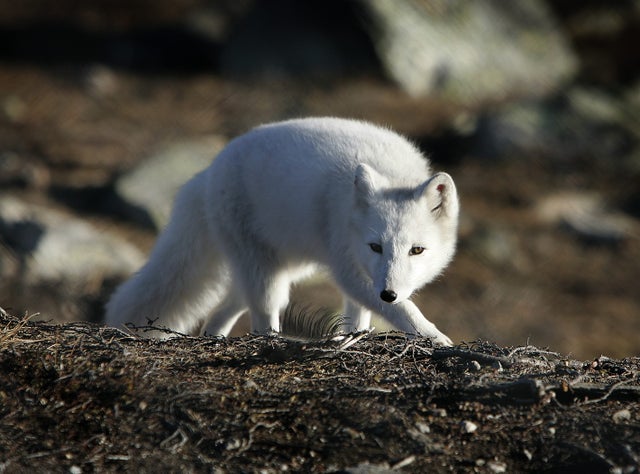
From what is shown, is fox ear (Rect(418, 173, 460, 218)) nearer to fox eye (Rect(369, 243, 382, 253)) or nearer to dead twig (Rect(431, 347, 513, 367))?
fox eye (Rect(369, 243, 382, 253))

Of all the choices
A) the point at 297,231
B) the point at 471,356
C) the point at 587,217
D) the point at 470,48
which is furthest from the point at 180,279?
the point at 470,48

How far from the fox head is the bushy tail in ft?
4.54

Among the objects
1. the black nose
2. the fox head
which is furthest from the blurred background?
the black nose

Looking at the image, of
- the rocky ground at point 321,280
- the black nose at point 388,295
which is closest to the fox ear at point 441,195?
the black nose at point 388,295

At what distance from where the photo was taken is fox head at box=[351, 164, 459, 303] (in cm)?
471

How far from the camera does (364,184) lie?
488 centimetres

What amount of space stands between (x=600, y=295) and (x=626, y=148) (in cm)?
383

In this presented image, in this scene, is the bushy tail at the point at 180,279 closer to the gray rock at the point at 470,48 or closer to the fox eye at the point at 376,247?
the fox eye at the point at 376,247

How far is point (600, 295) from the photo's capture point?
1273 centimetres

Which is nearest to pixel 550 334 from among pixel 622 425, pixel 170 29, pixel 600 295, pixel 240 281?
pixel 600 295

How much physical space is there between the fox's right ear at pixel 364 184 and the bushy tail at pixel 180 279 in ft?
4.60

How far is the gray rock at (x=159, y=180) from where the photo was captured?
11.8 metres

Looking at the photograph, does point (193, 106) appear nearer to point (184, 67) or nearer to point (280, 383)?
point (184, 67)

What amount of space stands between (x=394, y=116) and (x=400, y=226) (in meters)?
10.5
